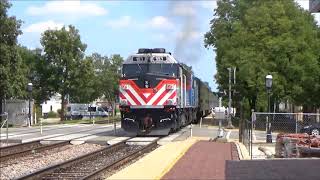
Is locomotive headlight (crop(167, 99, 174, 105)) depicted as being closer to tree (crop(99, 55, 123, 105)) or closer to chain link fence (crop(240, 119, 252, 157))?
chain link fence (crop(240, 119, 252, 157))

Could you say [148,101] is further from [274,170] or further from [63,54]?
[63,54]

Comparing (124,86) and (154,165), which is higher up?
(124,86)

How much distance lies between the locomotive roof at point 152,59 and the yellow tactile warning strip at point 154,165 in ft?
27.8

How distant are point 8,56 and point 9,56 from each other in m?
0.22

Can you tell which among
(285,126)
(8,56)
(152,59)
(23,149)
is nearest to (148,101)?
(152,59)

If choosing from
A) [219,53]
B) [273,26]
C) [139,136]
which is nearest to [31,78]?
[219,53]

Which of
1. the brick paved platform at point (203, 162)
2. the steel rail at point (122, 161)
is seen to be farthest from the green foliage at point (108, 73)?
the brick paved platform at point (203, 162)

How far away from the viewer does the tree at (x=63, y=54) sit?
7125 centimetres

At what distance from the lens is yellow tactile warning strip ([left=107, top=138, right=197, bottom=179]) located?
48.5 feet

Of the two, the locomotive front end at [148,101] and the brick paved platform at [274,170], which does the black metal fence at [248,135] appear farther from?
the locomotive front end at [148,101]

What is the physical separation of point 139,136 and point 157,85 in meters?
3.24

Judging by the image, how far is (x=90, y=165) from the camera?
19.5 metres

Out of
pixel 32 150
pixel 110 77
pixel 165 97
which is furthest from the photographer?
pixel 110 77

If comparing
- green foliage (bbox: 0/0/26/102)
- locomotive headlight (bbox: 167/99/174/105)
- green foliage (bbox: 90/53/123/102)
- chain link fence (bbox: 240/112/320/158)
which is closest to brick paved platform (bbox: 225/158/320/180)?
chain link fence (bbox: 240/112/320/158)
